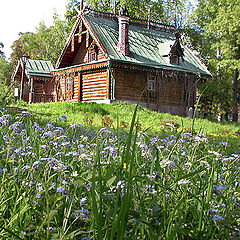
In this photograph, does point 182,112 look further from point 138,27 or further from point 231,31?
point 231,31

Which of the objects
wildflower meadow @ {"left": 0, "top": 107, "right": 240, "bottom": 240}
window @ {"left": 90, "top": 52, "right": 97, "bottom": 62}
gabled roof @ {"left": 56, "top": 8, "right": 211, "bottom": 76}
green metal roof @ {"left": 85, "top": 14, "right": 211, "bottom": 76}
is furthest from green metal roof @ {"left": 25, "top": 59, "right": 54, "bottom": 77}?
wildflower meadow @ {"left": 0, "top": 107, "right": 240, "bottom": 240}

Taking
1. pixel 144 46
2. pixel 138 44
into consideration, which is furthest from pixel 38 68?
pixel 144 46

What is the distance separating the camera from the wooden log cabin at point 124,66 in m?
22.3

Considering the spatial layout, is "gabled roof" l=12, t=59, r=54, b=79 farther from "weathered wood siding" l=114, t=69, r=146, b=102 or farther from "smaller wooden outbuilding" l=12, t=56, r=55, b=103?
"weathered wood siding" l=114, t=69, r=146, b=102

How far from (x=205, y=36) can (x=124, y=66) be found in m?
20.6

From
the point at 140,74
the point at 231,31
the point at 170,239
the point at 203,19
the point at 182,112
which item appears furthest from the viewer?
the point at 203,19

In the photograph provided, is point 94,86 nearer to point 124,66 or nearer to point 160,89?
point 124,66

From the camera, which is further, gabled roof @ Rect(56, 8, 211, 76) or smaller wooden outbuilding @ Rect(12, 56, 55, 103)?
smaller wooden outbuilding @ Rect(12, 56, 55, 103)

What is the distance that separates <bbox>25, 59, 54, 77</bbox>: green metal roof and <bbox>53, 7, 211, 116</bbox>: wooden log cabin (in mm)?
4306

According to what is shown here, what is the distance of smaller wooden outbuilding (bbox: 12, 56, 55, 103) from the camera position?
30688 millimetres

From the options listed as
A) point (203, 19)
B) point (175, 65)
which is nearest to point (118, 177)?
point (175, 65)

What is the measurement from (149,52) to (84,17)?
569 centimetres

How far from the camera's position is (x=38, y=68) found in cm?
3170

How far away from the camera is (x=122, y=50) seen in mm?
22359
